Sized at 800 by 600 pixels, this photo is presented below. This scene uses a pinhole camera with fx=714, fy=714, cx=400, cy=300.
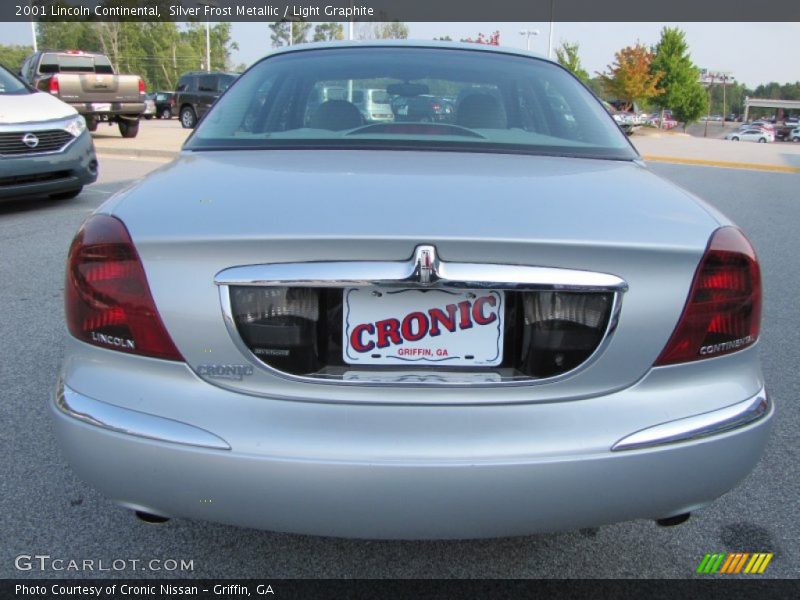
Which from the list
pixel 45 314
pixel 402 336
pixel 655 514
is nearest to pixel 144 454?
pixel 402 336

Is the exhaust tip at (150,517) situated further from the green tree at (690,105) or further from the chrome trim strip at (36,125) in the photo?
the green tree at (690,105)

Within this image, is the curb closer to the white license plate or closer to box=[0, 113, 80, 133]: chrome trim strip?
box=[0, 113, 80, 133]: chrome trim strip

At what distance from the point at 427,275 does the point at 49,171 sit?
267 inches

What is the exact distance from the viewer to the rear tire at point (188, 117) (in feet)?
74.1

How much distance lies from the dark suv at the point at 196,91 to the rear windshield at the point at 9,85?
14.2 m

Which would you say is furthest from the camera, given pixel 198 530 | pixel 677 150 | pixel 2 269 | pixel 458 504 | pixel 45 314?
pixel 677 150

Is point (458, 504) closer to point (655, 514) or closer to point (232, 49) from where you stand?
point (655, 514)

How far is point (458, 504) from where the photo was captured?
1.55 m

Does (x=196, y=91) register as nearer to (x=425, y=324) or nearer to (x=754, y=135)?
(x=425, y=324)

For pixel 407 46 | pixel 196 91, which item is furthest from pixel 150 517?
pixel 196 91

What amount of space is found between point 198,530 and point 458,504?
1.09m

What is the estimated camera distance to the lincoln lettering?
159 cm

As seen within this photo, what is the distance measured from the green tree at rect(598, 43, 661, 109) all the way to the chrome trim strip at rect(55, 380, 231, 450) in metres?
46.8

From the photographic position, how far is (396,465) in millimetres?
1522
